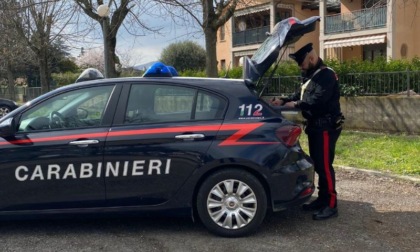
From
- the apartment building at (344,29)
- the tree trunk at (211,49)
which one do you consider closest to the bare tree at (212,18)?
the tree trunk at (211,49)

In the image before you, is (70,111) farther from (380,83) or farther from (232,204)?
(380,83)

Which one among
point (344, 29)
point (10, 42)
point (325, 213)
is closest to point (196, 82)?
point (325, 213)

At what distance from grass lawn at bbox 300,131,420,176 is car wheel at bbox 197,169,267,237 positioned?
11.6ft

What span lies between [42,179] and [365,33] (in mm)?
23253

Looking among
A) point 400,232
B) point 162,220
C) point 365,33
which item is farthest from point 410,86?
point 365,33

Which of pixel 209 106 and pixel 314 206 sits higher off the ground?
pixel 209 106

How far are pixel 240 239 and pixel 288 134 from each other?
1.09 meters

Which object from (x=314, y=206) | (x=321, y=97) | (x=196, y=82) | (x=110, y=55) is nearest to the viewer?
(x=196, y=82)

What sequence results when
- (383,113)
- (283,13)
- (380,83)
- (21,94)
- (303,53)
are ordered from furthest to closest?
(21,94)
(283,13)
(380,83)
(383,113)
(303,53)

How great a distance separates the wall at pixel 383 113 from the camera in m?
10.7

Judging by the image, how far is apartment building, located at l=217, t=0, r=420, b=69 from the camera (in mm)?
23750

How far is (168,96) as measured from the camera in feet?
15.4

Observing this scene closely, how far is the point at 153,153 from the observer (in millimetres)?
4500

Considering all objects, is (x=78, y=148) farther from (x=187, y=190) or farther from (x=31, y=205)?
(x=187, y=190)
